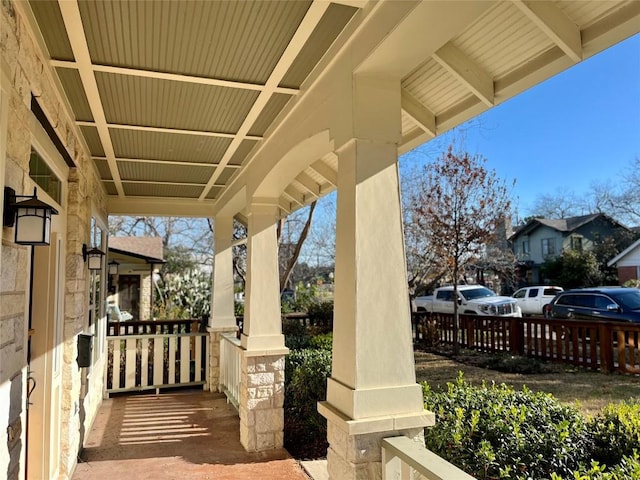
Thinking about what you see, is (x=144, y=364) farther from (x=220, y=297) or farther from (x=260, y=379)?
(x=260, y=379)

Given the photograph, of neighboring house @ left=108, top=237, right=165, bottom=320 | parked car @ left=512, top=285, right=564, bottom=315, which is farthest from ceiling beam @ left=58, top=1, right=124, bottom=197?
parked car @ left=512, top=285, right=564, bottom=315

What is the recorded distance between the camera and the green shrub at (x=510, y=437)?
244cm

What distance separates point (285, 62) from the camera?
2537 mm

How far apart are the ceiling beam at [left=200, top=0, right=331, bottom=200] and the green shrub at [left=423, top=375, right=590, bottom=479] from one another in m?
2.32

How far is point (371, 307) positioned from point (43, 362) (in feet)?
8.13

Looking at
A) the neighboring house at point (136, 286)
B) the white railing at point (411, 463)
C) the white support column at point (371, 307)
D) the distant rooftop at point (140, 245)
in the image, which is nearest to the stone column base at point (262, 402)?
the white support column at point (371, 307)

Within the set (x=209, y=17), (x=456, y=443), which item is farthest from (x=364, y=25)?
(x=456, y=443)

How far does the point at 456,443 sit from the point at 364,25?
7.45ft

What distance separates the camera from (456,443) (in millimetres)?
2580

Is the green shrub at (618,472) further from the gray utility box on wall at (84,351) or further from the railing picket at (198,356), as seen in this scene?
the railing picket at (198,356)

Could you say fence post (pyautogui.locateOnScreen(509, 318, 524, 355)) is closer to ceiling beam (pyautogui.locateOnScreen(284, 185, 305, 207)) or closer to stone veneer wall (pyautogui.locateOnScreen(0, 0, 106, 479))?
ceiling beam (pyautogui.locateOnScreen(284, 185, 305, 207))

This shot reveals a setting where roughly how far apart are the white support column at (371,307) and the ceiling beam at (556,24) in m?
0.68

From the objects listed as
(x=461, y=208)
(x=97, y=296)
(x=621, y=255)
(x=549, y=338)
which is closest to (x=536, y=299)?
(x=621, y=255)

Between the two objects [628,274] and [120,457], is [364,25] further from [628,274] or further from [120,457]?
[628,274]
